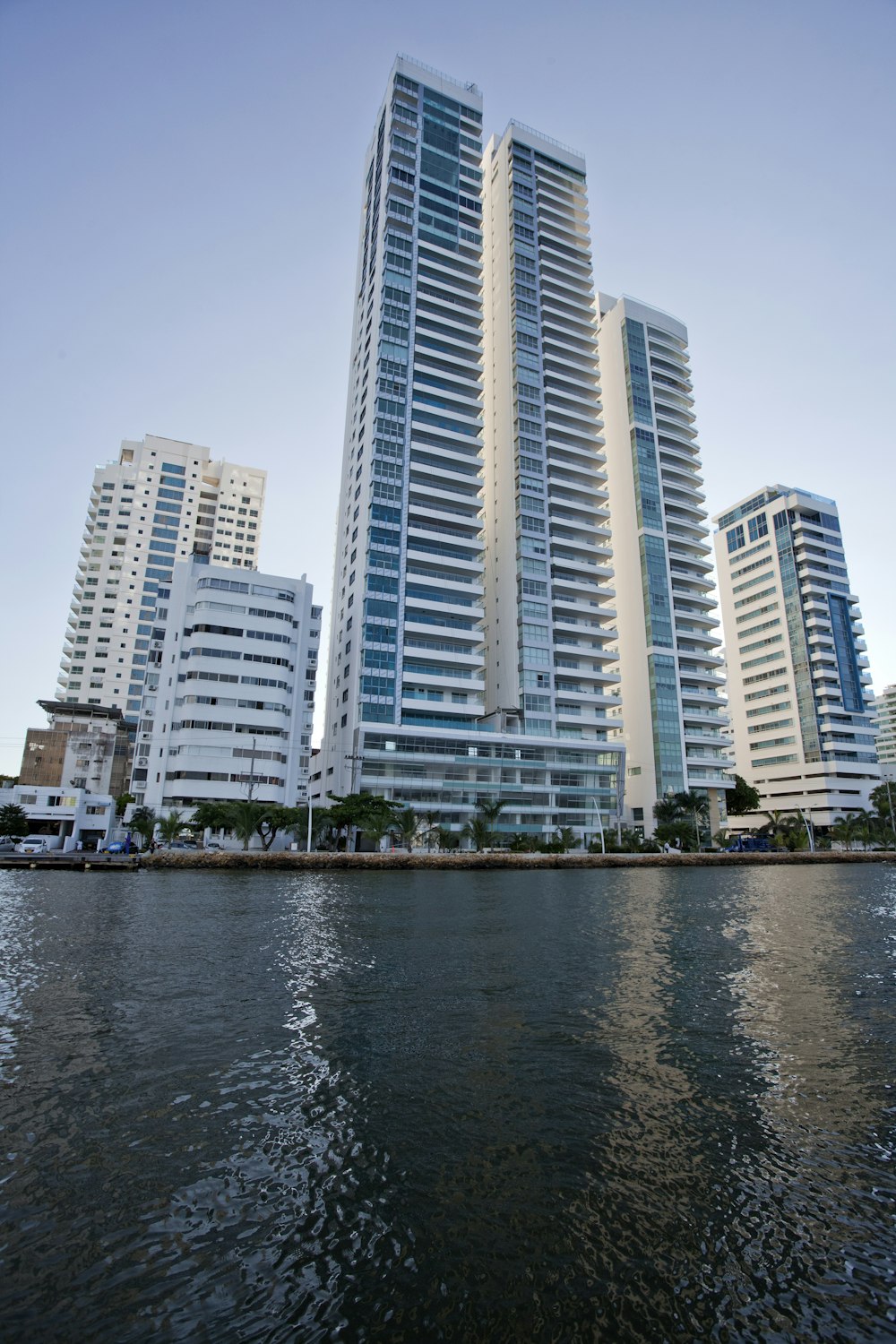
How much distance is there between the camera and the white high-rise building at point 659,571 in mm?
99750

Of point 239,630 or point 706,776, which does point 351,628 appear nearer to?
point 239,630

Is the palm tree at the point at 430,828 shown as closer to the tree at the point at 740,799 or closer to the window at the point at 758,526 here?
the tree at the point at 740,799

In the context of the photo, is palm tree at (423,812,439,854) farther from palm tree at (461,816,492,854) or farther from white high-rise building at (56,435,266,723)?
white high-rise building at (56,435,266,723)

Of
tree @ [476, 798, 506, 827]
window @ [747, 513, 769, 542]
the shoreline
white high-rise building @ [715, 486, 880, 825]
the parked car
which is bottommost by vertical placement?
the shoreline

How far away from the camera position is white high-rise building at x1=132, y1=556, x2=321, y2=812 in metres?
75.6

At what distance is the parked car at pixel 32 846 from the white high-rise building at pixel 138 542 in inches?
2022

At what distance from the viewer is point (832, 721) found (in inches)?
4951

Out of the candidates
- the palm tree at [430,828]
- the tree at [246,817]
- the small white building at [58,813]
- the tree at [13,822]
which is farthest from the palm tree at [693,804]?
the tree at [13,822]

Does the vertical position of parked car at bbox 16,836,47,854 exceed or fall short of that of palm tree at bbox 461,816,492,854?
it falls short

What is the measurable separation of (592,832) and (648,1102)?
7922 centimetres

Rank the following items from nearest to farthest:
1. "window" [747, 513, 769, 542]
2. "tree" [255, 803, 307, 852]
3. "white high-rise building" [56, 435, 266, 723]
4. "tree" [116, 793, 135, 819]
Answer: "tree" [255, 803, 307, 852], "tree" [116, 793, 135, 819], "white high-rise building" [56, 435, 266, 723], "window" [747, 513, 769, 542]

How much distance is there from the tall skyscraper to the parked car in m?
30.7

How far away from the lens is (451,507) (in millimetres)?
93812

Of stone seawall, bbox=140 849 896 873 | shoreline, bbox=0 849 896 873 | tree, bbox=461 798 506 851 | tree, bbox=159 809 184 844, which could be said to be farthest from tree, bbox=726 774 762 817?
tree, bbox=159 809 184 844
